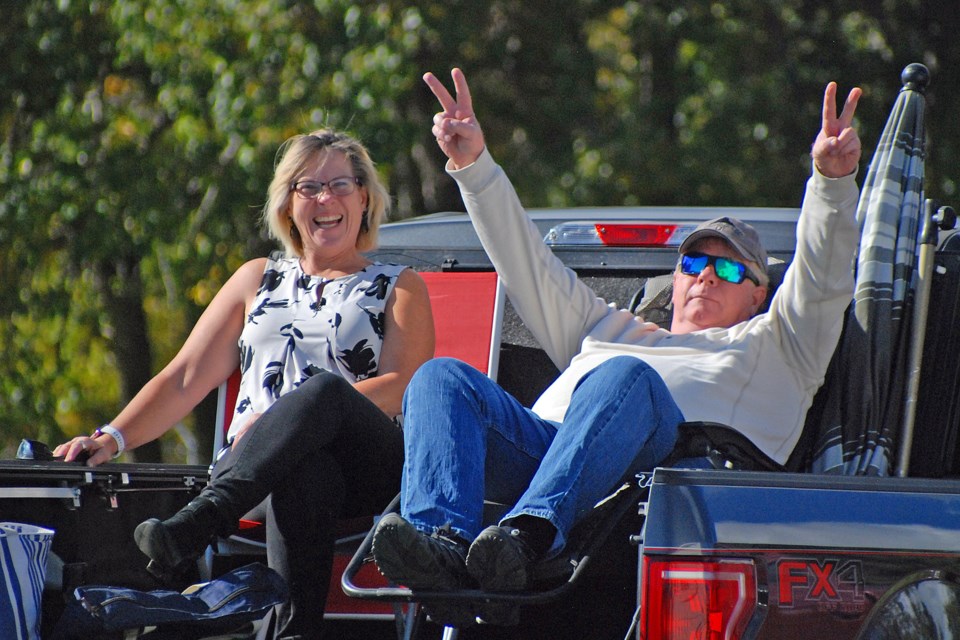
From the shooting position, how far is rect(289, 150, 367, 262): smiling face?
182 inches

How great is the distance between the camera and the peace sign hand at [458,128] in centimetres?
423

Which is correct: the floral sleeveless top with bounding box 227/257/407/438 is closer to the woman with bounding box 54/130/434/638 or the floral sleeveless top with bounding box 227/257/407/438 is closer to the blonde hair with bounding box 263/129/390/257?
the woman with bounding box 54/130/434/638

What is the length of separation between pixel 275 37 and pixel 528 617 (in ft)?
24.4

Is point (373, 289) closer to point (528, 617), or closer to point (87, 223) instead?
point (528, 617)

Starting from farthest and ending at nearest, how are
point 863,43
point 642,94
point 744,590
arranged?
1. point 642,94
2. point 863,43
3. point 744,590

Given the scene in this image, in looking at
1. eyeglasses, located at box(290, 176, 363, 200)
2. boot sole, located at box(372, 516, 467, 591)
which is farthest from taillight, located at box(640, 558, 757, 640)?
eyeglasses, located at box(290, 176, 363, 200)

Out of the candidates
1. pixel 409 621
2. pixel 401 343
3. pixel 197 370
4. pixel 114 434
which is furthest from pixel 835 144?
pixel 114 434

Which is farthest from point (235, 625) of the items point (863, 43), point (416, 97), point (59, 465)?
point (863, 43)

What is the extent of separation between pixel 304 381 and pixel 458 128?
91 cm

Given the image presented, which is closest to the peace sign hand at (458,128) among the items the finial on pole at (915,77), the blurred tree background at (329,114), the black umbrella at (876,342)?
the black umbrella at (876,342)

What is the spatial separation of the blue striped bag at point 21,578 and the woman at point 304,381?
258mm

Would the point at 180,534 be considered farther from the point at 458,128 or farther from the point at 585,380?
the point at 458,128

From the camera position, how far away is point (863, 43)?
467 inches

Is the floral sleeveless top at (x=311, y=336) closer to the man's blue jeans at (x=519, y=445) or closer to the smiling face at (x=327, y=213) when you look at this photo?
the smiling face at (x=327, y=213)
